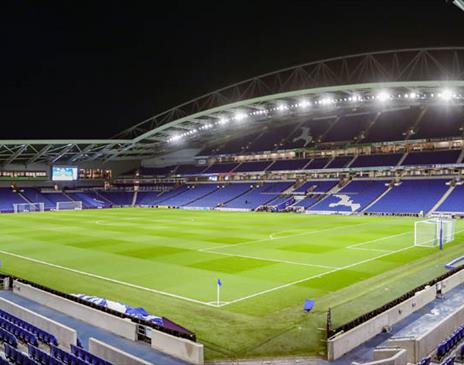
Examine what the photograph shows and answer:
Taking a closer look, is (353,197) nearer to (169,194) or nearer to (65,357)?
(169,194)

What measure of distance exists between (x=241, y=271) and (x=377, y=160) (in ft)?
165

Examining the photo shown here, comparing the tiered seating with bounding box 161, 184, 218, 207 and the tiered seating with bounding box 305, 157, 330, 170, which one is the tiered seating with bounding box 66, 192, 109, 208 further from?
the tiered seating with bounding box 305, 157, 330, 170

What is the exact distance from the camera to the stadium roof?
4803cm

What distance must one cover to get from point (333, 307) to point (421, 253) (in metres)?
14.4

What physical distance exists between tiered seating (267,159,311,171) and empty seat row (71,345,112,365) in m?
66.0

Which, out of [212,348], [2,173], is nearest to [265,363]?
[212,348]

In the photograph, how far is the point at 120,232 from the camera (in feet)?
135

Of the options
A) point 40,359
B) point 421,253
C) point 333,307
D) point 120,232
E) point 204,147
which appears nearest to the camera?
point 40,359

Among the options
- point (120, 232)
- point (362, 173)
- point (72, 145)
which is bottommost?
point (120, 232)

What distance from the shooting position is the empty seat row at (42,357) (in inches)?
387

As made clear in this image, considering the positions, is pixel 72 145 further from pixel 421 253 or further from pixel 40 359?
pixel 40 359

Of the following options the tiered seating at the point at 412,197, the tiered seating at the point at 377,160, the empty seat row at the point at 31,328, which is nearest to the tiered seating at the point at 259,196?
the tiered seating at the point at 377,160

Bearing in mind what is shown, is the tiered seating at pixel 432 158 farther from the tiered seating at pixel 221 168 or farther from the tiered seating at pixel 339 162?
the tiered seating at pixel 221 168

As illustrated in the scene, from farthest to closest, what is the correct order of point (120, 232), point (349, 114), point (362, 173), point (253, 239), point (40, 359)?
point (349, 114) → point (362, 173) → point (120, 232) → point (253, 239) → point (40, 359)
